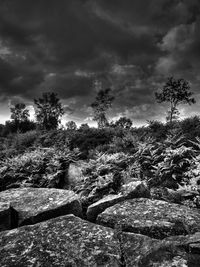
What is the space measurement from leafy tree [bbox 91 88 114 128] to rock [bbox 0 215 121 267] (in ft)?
185

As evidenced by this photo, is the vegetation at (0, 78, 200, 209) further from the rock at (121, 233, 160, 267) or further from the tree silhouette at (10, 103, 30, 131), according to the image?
the tree silhouette at (10, 103, 30, 131)

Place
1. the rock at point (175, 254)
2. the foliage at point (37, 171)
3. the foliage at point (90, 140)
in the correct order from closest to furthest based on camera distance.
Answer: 1. the rock at point (175, 254)
2. the foliage at point (37, 171)
3. the foliage at point (90, 140)

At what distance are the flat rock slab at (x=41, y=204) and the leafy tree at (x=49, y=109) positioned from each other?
53.8 metres

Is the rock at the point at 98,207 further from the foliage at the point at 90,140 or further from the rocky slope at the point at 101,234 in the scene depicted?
the foliage at the point at 90,140

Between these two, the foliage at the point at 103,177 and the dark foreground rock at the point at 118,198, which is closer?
the dark foreground rock at the point at 118,198

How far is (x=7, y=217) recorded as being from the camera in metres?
4.65

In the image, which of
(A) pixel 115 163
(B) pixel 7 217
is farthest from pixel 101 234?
(A) pixel 115 163

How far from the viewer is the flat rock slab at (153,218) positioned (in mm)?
3662

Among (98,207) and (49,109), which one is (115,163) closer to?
(98,207)

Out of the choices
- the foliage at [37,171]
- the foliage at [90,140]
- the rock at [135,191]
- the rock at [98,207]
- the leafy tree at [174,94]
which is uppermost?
the leafy tree at [174,94]

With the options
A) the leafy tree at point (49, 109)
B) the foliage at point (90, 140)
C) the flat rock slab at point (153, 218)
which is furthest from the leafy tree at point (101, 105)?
the flat rock slab at point (153, 218)

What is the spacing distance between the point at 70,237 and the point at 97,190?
300 centimetres

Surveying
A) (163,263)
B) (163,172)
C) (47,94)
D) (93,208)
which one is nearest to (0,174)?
(93,208)

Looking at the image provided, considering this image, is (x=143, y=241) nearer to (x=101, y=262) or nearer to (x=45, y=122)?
(x=101, y=262)
